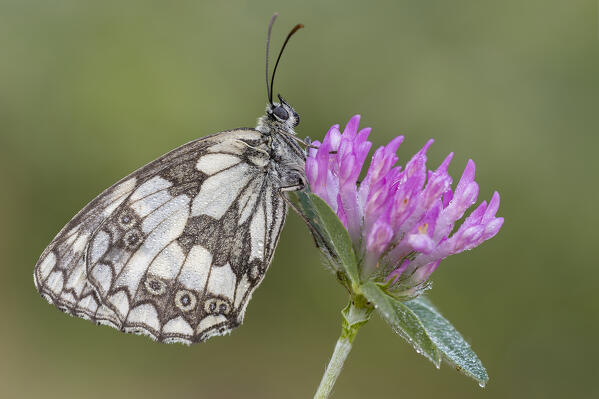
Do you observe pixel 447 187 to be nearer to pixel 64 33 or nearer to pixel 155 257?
pixel 155 257

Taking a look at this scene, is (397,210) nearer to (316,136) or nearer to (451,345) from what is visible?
(451,345)

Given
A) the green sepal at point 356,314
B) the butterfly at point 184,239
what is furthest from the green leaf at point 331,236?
the butterfly at point 184,239

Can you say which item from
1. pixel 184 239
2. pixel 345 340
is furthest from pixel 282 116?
pixel 345 340

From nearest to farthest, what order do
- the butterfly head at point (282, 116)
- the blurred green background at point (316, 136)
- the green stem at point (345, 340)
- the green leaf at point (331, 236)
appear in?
the green stem at point (345, 340)
the green leaf at point (331, 236)
the butterfly head at point (282, 116)
the blurred green background at point (316, 136)

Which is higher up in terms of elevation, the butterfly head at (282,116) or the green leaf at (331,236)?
the butterfly head at (282,116)

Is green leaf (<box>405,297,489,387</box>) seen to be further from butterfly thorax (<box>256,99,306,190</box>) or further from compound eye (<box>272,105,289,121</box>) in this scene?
compound eye (<box>272,105,289,121</box>)

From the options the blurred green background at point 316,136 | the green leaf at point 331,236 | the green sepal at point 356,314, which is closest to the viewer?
the green leaf at point 331,236

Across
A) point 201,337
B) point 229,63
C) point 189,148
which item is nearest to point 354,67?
point 229,63

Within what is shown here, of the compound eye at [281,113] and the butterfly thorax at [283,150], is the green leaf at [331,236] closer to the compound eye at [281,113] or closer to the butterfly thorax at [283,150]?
the butterfly thorax at [283,150]

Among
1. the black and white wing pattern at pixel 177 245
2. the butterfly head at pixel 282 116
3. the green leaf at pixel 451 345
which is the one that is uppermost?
the butterfly head at pixel 282 116
